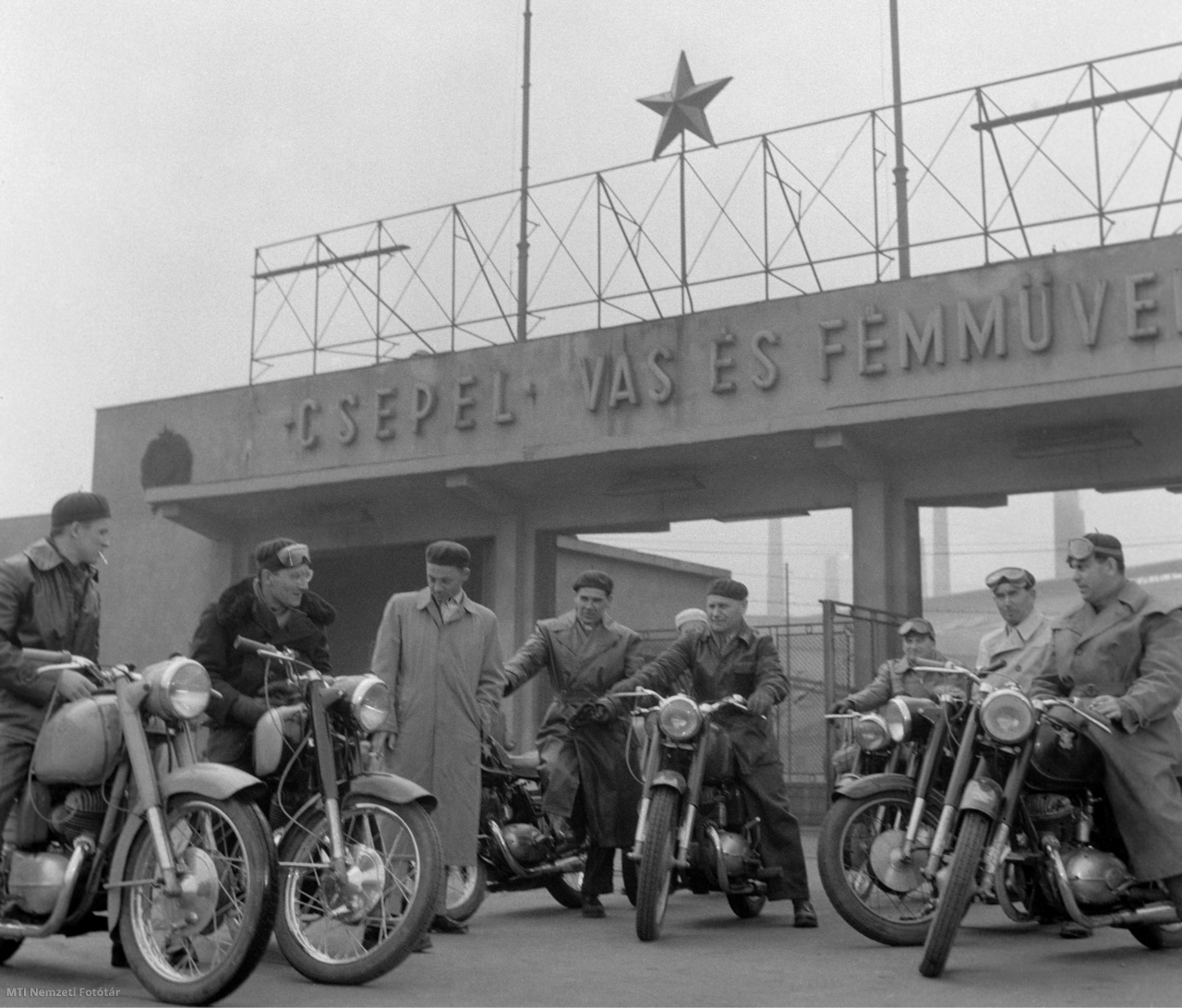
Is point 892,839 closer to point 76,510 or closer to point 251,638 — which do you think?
point 251,638

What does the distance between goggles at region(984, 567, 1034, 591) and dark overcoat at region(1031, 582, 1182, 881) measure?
5.67ft

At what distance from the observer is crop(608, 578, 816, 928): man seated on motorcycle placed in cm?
759

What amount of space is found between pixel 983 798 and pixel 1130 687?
101cm

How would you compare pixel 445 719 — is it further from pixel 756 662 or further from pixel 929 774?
pixel 929 774

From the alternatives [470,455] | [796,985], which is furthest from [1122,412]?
[796,985]

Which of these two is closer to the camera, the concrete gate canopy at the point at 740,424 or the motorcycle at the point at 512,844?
the motorcycle at the point at 512,844

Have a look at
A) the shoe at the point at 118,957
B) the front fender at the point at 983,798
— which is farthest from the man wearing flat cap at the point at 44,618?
the front fender at the point at 983,798

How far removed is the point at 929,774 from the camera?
250 inches

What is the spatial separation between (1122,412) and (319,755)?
385 inches

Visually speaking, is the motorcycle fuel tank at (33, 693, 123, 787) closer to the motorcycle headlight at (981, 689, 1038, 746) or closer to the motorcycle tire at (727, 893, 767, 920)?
the motorcycle headlight at (981, 689, 1038, 746)

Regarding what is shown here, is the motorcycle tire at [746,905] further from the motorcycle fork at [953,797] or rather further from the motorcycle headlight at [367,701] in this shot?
the motorcycle headlight at [367,701]

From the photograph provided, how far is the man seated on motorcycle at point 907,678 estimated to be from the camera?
907 cm

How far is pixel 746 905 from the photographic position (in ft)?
26.1

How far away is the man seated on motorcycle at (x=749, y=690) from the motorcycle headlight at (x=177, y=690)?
9.80ft
